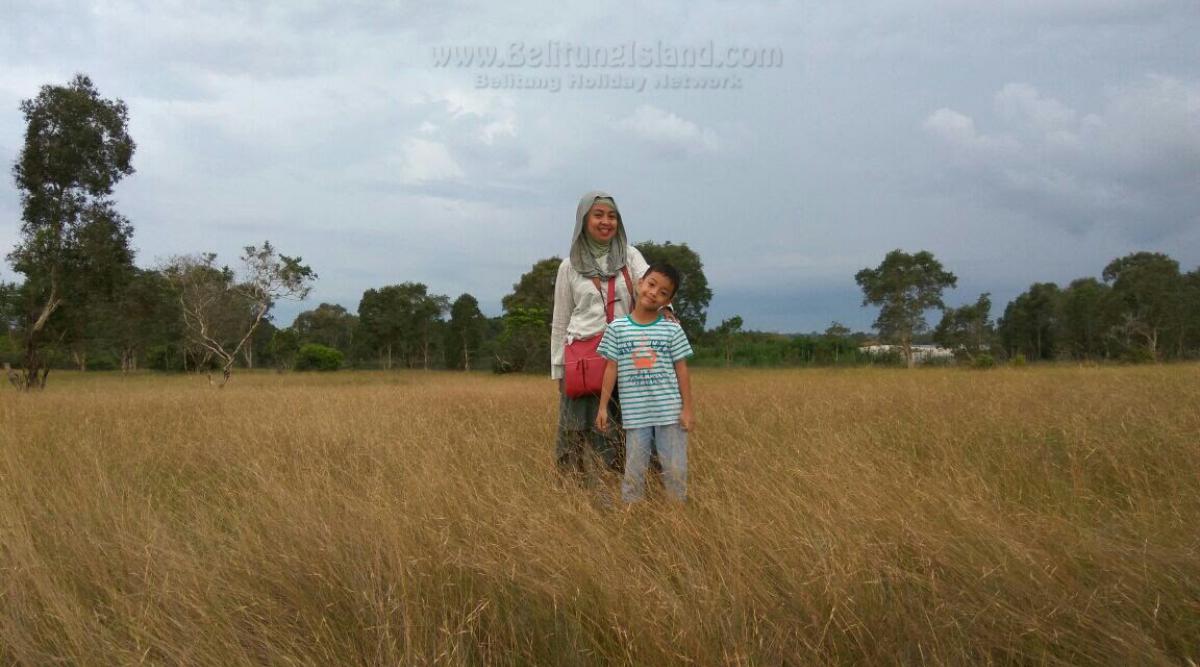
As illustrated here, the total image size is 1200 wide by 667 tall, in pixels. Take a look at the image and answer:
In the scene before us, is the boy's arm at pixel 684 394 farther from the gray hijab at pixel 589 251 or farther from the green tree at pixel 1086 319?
the green tree at pixel 1086 319

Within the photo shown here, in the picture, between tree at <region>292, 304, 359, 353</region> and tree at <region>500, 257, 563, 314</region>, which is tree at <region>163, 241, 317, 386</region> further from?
tree at <region>292, 304, 359, 353</region>

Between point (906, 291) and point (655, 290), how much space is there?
3819 cm

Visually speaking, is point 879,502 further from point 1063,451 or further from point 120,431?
point 120,431

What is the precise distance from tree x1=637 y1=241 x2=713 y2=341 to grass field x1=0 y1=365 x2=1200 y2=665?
31.0 metres

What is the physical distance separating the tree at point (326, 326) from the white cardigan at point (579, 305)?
189ft

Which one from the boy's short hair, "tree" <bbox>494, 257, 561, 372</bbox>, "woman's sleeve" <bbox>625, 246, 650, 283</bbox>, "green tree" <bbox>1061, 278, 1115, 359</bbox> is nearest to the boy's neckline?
the boy's short hair

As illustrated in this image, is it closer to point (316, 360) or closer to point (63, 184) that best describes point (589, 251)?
point (63, 184)

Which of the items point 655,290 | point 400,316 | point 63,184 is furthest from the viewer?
point 400,316

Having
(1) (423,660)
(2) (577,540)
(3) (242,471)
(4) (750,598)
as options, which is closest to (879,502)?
(4) (750,598)

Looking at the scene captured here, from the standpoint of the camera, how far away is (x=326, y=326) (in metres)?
60.1

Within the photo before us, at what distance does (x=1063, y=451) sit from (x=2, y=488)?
6107 millimetres

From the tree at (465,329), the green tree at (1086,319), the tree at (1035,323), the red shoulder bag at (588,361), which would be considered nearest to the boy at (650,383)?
the red shoulder bag at (588,361)


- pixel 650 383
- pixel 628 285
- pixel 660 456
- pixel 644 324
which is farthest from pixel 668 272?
pixel 660 456

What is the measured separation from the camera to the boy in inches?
127
